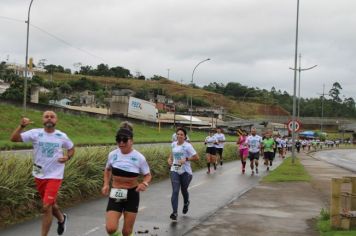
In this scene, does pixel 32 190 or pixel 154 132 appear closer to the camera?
pixel 32 190

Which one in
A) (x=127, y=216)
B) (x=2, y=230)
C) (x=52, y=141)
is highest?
(x=52, y=141)

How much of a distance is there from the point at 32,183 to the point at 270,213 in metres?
4.76

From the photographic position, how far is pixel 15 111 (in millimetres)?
41562

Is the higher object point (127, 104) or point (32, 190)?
point (127, 104)

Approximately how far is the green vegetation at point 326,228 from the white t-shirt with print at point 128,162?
3.56m

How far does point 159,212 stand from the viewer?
1098 centimetres

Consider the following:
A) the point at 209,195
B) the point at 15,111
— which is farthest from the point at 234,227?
the point at 15,111

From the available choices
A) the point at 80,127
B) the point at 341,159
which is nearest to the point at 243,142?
the point at 341,159

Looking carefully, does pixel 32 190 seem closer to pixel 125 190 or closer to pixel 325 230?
pixel 125 190

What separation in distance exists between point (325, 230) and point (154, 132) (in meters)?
51.5

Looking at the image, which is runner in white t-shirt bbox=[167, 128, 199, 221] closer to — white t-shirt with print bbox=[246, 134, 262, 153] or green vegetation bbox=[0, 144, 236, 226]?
green vegetation bbox=[0, 144, 236, 226]

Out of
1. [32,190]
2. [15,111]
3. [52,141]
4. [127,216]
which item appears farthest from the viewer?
[15,111]

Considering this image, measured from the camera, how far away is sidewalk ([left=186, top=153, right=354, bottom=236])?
9.35 metres

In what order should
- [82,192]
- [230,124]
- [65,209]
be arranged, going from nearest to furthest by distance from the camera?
1. [65,209]
2. [82,192]
3. [230,124]
